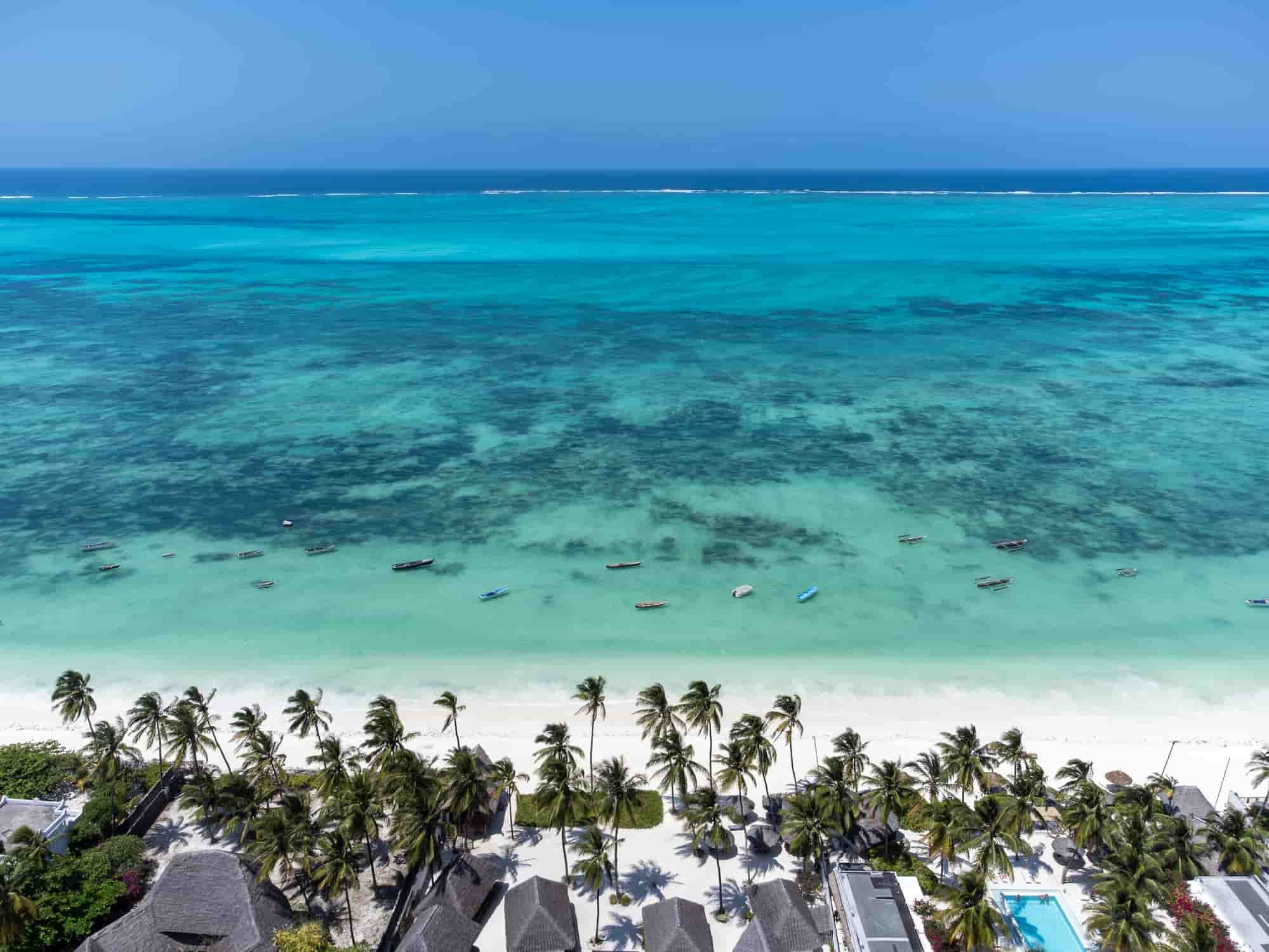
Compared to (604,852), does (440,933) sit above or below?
below

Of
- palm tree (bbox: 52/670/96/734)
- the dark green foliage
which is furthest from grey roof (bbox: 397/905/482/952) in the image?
the dark green foliage

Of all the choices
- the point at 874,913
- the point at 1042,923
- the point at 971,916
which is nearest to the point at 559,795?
the point at 874,913

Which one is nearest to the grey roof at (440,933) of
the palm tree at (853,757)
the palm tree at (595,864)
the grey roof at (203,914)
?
the palm tree at (595,864)

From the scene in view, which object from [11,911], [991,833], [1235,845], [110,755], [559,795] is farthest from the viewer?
[110,755]

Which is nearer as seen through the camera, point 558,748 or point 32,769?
point 558,748

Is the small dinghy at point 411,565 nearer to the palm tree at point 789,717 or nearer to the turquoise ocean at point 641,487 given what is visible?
the turquoise ocean at point 641,487

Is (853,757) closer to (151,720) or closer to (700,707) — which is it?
(700,707)

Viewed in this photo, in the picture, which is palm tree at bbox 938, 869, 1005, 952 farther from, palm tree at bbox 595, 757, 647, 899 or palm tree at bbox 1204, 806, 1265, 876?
palm tree at bbox 595, 757, 647, 899
